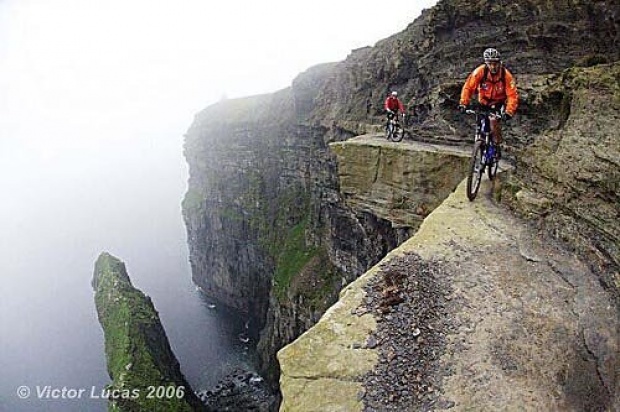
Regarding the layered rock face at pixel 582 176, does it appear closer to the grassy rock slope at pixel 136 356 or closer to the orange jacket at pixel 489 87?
the orange jacket at pixel 489 87

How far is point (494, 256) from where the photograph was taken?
1123cm

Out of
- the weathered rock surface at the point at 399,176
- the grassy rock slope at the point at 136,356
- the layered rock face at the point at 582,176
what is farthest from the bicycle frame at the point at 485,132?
the grassy rock slope at the point at 136,356

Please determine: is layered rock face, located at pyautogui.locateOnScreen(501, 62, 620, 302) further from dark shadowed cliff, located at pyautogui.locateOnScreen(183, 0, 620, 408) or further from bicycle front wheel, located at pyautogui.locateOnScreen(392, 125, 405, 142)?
bicycle front wheel, located at pyautogui.locateOnScreen(392, 125, 405, 142)

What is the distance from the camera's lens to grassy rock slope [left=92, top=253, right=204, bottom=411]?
33625 mm

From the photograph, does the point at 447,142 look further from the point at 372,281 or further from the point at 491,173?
the point at 372,281

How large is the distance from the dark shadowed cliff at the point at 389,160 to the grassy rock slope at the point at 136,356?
37.0 feet

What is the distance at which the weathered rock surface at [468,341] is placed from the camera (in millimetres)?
7934

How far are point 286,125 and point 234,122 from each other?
1644cm

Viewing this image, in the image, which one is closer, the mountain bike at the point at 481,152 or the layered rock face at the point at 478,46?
the mountain bike at the point at 481,152

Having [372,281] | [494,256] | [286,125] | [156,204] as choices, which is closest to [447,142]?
[494,256]

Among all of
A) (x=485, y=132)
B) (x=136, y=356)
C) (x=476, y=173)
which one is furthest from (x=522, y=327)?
(x=136, y=356)

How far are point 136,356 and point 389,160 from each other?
1072 inches

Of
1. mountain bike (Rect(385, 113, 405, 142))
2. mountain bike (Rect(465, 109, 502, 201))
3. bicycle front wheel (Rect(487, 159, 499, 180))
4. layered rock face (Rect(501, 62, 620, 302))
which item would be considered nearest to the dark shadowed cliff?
layered rock face (Rect(501, 62, 620, 302))

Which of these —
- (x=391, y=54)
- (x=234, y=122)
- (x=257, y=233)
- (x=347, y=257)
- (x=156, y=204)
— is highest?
(x=391, y=54)
